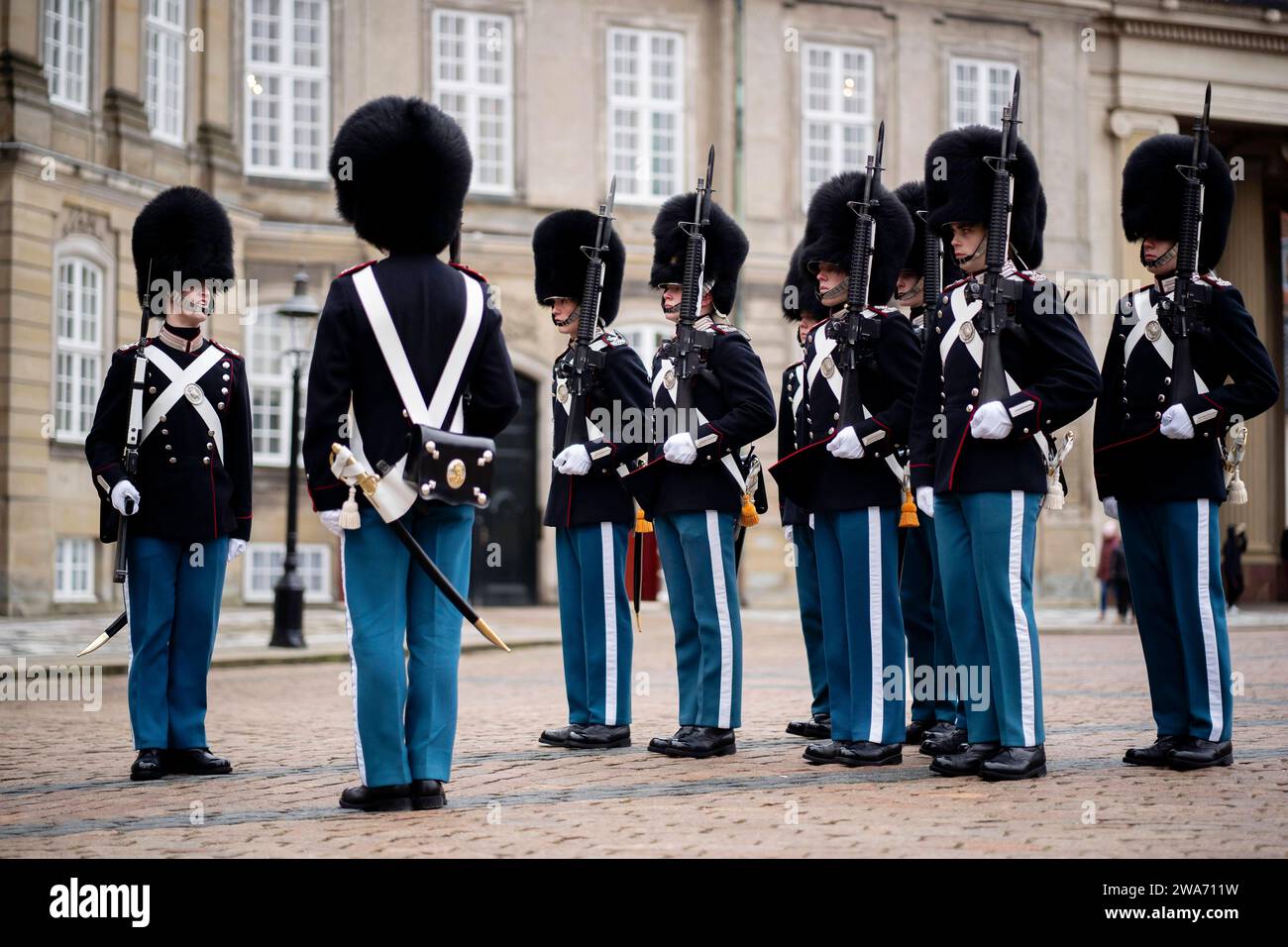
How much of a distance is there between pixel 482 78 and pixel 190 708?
747 inches

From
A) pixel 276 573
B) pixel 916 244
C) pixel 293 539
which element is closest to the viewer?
pixel 916 244

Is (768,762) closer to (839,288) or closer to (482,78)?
(839,288)

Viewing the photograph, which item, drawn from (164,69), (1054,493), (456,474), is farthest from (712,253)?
(164,69)

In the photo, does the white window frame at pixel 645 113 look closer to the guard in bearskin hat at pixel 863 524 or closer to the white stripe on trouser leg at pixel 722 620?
the white stripe on trouser leg at pixel 722 620

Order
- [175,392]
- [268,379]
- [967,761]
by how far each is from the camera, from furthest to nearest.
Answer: [268,379] → [175,392] → [967,761]

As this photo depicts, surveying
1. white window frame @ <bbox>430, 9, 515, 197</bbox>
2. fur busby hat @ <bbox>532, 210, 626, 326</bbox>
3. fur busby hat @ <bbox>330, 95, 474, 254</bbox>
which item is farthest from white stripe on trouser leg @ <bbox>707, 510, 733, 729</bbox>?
white window frame @ <bbox>430, 9, 515, 197</bbox>

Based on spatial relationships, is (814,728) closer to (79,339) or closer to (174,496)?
(174,496)

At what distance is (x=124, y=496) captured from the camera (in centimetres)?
734

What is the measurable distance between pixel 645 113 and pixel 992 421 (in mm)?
20123
